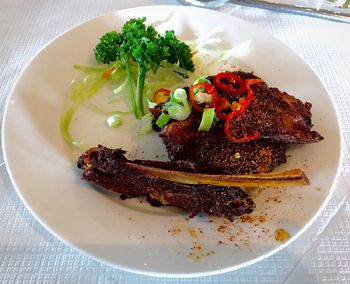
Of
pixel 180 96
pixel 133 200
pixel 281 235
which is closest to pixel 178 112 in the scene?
pixel 180 96

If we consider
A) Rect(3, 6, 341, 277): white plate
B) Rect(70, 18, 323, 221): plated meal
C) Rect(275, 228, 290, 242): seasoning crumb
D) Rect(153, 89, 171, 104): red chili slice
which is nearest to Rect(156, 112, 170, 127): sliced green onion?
Rect(70, 18, 323, 221): plated meal

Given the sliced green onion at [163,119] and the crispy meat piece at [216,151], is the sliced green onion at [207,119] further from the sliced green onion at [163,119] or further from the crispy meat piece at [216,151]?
the sliced green onion at [163,119]

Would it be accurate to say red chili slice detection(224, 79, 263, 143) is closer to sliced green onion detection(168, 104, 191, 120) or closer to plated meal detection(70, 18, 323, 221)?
plated meal detection(70, 18, 323, 221)

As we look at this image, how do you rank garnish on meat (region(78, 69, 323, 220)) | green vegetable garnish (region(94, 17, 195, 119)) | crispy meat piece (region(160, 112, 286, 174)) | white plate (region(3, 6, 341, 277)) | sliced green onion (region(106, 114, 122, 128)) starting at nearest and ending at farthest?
1. white plate (region(3, 6, 341, 277))
2. garnish on meat (region(78, 69, 323, 220))
3. crispy meat piece (region(160, 112, 286, 174))
4. sliced green onion (region(106, 114, 122, 128))
5. green vegetable garnish (region(94, 17, 195, 119))

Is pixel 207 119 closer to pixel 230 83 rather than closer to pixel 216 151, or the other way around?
pixel 216 151

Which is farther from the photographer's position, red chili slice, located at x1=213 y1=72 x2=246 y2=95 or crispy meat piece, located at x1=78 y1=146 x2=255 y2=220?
red chili slice, located at x1=213 y1=72 x2=246 y2=95

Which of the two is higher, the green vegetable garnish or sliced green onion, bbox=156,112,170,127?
the green vegetable garnish

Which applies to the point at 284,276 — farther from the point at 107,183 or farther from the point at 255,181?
the point at 107,183
